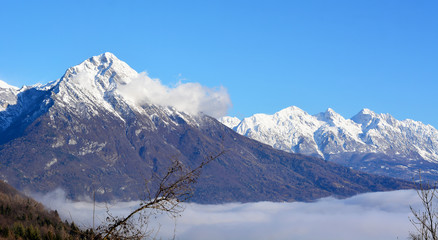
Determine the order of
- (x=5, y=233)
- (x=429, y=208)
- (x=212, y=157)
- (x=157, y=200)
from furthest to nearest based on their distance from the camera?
1. (x=5, y=233)
2. (x=429, y=208)
3. (x=212, y=157)
4. (x=157, y=200)

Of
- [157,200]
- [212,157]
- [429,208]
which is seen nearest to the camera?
[157,200]

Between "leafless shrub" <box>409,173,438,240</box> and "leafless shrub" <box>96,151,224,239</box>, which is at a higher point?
"leafless shrub" <box>409,173,438,240</box>

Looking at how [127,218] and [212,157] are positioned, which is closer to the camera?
[127,218]

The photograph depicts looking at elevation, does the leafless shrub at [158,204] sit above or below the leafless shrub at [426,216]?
below

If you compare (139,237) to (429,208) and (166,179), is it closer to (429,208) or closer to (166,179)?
(166,179)

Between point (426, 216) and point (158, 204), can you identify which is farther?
point (426, 216)

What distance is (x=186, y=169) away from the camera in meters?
12.6

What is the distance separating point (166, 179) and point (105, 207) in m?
1.68

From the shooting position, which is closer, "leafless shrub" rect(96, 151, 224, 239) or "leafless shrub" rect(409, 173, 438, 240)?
"leafless shrub" rect(96, 151, 224, 239)

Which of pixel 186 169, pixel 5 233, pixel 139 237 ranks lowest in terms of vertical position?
pixel 139 237

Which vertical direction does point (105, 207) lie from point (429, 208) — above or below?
below

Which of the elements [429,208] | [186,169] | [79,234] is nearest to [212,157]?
[186,169]

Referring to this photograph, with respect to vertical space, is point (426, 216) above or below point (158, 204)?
above

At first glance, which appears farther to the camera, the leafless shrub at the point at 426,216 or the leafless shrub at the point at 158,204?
the leafless shrub at the point at 426,216
